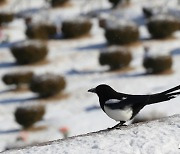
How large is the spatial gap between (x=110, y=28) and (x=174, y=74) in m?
4.69

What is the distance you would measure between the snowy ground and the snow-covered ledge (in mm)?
8505

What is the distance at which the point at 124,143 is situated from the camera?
5.64m

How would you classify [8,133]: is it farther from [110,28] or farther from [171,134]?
[171,134]

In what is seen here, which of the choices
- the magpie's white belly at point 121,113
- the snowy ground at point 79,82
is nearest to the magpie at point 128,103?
the magpie's white belly at point 121,113

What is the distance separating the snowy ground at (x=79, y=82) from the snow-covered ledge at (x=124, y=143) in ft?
27.9

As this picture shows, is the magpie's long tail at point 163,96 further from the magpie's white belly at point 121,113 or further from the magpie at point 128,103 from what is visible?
the magpie's white belly at point 121,113

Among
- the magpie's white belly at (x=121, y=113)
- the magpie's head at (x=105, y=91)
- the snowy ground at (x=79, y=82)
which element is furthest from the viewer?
the snowy ground at (x=79, y=82)

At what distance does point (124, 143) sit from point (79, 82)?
1472 centimetres

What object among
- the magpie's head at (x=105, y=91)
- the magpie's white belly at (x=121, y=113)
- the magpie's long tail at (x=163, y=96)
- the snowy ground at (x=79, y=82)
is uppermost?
the magpie's head at (x=105, y=91)

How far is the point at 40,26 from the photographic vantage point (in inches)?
1039

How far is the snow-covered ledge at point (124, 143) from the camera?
549 centimetres

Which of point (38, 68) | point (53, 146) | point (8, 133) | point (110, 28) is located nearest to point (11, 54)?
point (38, 68)

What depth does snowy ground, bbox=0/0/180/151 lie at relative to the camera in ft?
52.7

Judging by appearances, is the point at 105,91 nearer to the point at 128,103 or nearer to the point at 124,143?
the point at 128,103
